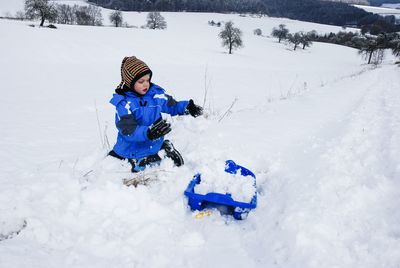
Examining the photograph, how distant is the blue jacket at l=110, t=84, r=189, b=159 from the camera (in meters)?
3.17

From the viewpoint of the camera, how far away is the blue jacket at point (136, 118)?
3166 millimetres

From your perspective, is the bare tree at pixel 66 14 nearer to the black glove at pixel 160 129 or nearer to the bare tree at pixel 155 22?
the bare tree at pixel 155 22

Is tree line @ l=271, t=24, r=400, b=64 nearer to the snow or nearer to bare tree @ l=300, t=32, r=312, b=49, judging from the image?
bare tree @ l=300, t=32, r=312, b=49

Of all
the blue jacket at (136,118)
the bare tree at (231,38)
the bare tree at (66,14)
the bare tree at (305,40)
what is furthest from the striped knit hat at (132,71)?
the bare tree at (305,40)

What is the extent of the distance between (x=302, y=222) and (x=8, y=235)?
7.08ft

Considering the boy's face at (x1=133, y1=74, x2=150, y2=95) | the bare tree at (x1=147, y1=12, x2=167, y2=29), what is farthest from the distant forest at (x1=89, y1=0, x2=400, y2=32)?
the boy's face at (x1=133, y1=74, x2=150, y2=95)

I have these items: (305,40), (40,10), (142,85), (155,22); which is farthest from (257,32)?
(142,85)

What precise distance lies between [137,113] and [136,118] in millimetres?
62

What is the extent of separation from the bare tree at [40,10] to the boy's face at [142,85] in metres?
41.6

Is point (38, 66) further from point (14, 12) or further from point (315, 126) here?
point (14, 12)

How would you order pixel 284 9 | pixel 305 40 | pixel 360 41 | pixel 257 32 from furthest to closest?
pixel 284 9 < pixel 257 32 < pixel 360 41 < pixel 305 40

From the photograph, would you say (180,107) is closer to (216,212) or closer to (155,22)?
(216,212)

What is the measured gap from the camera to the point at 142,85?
135 inches

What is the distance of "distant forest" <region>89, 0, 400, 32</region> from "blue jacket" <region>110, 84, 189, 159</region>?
366 ft
